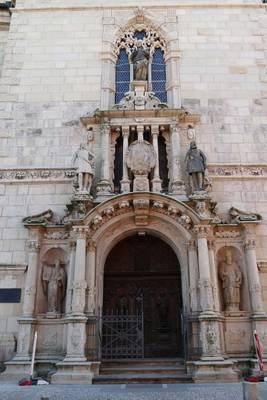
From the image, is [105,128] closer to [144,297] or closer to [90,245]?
[90,245]

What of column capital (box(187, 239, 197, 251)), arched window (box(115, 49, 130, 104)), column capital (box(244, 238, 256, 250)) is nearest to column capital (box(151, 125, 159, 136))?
arched window (box(115, 49, 130, 104))

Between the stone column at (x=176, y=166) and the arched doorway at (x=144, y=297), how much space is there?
1768mm

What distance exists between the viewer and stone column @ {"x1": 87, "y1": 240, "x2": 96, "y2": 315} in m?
9.94

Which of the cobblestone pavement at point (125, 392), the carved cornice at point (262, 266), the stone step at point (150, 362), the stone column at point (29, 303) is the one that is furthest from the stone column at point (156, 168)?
the cobblestone pavement at point (125, 392)

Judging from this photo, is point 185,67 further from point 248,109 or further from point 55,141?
point 55,141

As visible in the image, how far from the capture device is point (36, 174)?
1212 centimetres

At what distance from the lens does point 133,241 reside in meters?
12.1

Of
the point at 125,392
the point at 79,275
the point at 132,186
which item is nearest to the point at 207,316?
the point at 125,392

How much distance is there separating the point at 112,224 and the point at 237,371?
486 centimetres

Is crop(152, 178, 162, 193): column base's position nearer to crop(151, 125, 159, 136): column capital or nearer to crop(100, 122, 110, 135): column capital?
crop(151, 125, 159, 136): column capital

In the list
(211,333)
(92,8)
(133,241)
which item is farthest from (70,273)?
(92,8)

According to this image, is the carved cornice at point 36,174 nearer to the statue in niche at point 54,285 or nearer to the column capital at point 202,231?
the statue in niche at point 54,285

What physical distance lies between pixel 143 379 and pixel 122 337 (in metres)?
1.53

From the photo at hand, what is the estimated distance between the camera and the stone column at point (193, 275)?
9.91 metres
